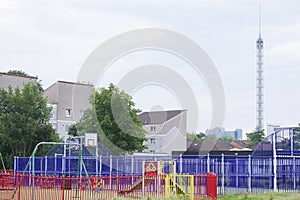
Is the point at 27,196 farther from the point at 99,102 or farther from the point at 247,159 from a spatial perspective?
the point at 99,102

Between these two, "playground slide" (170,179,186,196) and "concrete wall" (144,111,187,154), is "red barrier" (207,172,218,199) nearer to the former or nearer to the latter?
"playground slide" (170,179,186,196)

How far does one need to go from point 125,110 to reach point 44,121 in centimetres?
831

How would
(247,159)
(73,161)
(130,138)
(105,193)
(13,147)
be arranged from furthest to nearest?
(130,138), (13,147), (73,161), (247,159), (105,193)

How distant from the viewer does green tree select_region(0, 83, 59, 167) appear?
156ft

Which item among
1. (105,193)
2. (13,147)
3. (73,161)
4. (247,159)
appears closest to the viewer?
(105,193)

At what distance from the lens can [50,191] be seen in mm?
24438

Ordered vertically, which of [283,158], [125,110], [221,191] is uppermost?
[125,110]

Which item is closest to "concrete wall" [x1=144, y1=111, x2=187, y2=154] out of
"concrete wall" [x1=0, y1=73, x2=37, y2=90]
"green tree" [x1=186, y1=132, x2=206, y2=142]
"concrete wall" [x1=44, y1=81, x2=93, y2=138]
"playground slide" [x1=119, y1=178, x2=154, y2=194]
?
"green tree" [x1=186, y1=132, x2=206, y2=142]

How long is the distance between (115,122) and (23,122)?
9592mm

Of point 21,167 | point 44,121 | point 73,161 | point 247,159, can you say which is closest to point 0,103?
point 44,121

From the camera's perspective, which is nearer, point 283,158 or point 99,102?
point 283,158

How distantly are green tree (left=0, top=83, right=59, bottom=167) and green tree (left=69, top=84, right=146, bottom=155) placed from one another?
5.34 m

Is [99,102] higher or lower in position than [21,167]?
higher

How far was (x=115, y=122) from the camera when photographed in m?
53.7
